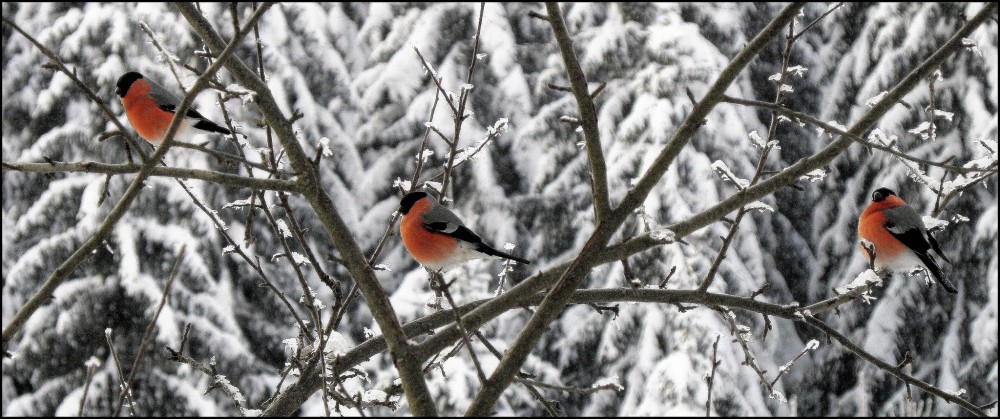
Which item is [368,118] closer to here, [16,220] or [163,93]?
[16,220]

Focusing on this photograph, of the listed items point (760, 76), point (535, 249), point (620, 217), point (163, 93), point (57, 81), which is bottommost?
point (620, 217)

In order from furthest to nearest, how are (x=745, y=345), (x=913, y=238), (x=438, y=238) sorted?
(x=913, y=238), (x=438, y=238), (x=745, y=345)

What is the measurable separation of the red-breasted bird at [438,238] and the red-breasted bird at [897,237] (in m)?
1.15

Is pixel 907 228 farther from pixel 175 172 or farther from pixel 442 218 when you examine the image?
pixel 175 172

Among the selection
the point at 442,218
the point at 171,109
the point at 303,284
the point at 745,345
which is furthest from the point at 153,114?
the point at 745,345

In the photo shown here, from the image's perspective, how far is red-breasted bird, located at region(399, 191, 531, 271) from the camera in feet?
9.32

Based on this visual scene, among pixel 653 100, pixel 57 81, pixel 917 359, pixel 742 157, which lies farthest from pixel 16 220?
pixel 917 359

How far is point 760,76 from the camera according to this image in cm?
852

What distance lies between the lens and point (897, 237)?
3.13m

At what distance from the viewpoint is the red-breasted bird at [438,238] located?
9.32ft

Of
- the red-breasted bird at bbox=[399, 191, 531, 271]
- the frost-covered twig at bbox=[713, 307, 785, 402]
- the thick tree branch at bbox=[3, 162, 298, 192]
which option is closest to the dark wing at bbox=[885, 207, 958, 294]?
the frost-covered twig at bbox=[713, 307, 785, 402]

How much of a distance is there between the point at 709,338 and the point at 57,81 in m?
5.15

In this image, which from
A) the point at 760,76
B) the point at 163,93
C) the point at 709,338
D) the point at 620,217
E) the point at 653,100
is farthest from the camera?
the point at 760,76

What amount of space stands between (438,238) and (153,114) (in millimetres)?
1050
